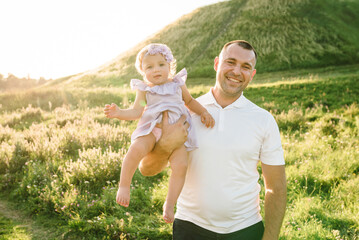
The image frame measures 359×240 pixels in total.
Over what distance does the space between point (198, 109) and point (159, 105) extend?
0.47 metres

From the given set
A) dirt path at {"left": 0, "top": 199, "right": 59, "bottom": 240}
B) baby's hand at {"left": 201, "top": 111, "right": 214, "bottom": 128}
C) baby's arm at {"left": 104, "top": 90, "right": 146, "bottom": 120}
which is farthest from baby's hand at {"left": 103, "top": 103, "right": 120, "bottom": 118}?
dirt path at {"left": 0, "top": 199, "right": 59, "bottom": 240}

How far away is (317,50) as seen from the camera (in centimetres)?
2981

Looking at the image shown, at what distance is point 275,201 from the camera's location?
2.79 meters

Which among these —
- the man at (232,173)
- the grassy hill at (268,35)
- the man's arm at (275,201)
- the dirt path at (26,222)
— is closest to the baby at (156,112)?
the man at (232,173)

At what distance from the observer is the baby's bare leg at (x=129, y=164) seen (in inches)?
107

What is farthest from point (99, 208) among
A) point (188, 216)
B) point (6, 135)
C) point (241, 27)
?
point (241, 27)

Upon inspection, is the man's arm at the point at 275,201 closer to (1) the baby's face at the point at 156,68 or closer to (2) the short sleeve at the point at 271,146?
(2) the short sleeve at the point at 271,146

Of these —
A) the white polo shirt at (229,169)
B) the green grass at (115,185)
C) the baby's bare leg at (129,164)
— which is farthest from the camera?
the green grass at (115,185)

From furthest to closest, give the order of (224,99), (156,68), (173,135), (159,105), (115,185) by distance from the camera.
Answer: (115,185)
(156,68)
(159,105)
(224,99)
(173,135)

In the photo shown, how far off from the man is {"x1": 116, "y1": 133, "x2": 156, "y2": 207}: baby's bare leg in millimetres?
233

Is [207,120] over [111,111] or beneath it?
beneath

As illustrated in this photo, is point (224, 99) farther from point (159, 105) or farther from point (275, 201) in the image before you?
point (275, 201)

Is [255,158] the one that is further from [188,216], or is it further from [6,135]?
[6,135]

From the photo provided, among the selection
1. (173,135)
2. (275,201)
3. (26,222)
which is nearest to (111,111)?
(173,135)
